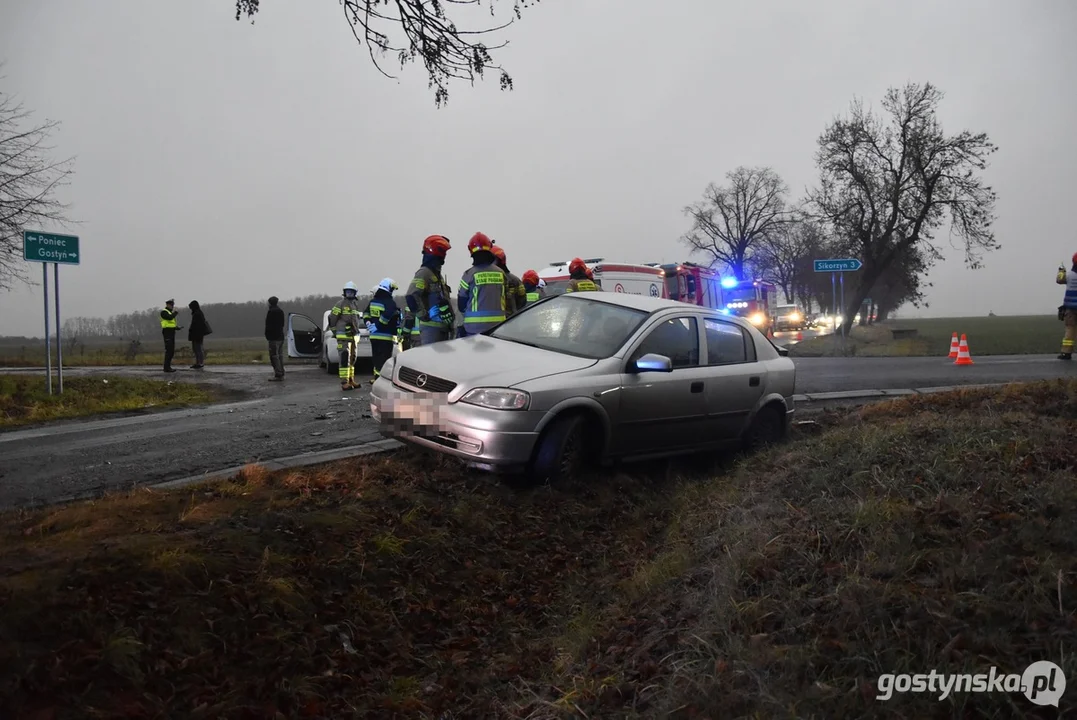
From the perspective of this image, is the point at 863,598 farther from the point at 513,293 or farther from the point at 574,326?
the point at 513,293

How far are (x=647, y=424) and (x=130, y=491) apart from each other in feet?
Answer: 12.5

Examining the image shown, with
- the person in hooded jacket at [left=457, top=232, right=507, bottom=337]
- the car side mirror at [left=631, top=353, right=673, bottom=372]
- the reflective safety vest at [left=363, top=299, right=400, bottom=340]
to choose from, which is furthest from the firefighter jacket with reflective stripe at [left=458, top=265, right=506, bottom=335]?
the reflective safety vest at [left=363, top=299, right=400, bottom=340]

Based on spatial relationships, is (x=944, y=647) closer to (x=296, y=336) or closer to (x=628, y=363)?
(x=628, y=363)

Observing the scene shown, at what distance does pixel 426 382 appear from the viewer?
567cm

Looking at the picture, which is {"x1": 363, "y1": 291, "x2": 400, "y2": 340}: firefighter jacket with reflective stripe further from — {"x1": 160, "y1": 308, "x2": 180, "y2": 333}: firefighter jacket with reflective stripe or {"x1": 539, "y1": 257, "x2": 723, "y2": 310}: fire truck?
{"x1": 160, "y1": 308, "x2": 180, "y2": 333}: firefighter jacket with reflective stripe

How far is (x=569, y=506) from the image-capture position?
552 cm

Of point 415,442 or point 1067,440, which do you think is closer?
point 1067,440

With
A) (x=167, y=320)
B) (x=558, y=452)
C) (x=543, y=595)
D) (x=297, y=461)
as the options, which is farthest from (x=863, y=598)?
(x=167, y=320)

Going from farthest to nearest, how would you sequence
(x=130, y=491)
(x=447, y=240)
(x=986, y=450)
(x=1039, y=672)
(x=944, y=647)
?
(x=447, y=240) < (x=130, y=491) < (x=986, y=450) < (x=944, y=647) < (x=1039, y=672)

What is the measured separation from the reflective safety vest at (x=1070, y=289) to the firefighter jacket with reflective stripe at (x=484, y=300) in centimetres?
1176

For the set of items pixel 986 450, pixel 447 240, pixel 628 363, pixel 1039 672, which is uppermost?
pixel 447 240

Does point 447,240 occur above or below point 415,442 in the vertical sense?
above

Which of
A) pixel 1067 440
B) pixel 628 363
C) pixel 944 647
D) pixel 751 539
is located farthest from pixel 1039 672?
pixel 628 363

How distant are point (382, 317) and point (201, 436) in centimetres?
387
